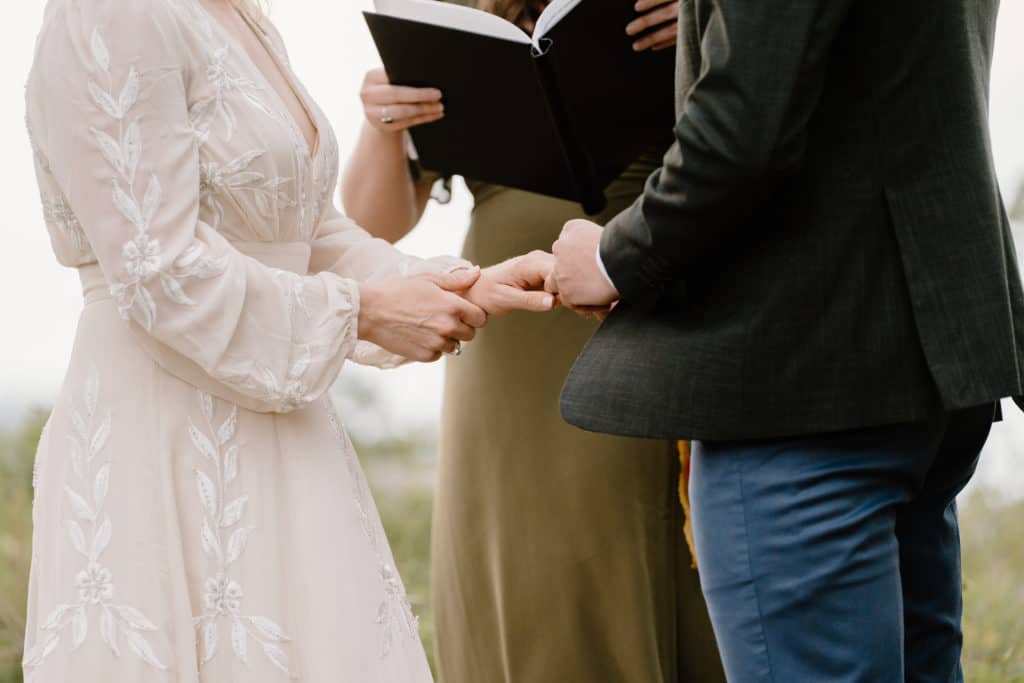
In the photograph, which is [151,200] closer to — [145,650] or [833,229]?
[145,650]

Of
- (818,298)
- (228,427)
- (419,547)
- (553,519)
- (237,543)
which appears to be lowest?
(419,547)

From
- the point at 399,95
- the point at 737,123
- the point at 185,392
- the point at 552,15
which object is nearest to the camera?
the point at 737,123

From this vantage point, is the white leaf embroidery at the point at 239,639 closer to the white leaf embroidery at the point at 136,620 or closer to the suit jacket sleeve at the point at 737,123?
the white leaf embroidery at the point at 136,620

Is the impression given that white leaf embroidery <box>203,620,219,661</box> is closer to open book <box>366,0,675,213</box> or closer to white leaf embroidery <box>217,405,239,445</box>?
white leaf embroidery <box>217,405,239,445</box>

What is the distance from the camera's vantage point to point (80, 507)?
1346 millimetres

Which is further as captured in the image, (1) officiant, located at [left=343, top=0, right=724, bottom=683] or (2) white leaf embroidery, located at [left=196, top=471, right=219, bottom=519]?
(1) officiant, located at [left=343, top=0, right=724, bottom=683]

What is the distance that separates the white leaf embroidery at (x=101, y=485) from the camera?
4.41 feet

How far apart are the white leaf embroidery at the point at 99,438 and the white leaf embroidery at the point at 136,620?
0.58ft

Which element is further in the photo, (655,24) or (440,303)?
(655,24)

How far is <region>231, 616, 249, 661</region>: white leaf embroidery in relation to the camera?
1339mm

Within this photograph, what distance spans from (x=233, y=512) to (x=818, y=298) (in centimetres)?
70

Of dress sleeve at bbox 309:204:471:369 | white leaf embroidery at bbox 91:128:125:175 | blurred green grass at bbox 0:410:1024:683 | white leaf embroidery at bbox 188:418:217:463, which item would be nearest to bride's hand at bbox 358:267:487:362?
dress sleeve at bbox 309:204:471:369

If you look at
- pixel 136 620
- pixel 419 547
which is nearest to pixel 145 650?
pixel 136 620

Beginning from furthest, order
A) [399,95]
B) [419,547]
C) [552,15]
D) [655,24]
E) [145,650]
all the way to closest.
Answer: [419,547] → [399,95] → [655,24] → [552,15] → [145,650]
